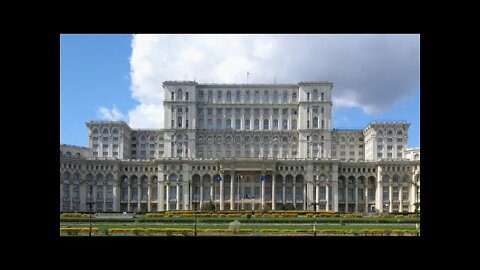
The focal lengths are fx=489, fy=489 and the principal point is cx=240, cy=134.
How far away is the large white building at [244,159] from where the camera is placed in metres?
96.4

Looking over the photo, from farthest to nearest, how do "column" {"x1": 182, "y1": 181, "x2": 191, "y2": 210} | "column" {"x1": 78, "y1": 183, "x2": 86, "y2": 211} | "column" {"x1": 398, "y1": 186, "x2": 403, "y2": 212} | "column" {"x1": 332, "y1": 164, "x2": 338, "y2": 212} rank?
1. "column" {"x1": 398, "y1": 186, "x2": 403, "y2": 212}
2. "column" {"x1": 332, "y1": 164, "x2": 338, "y2": 212}
3. "column" {"x1": 78, "y1": 183, "x2": 86, "y2": 211}
4. "column" {"x1": 182, "y1": 181, "x2": 191, "y2": 210}

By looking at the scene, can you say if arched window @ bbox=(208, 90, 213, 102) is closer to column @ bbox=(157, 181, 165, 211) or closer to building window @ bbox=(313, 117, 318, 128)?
column @ bbox=(157, 181, 165, 211)

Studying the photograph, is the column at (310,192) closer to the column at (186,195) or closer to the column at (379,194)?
the column at (379,194)

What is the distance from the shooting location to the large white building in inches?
3797

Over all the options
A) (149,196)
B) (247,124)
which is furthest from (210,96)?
(149,196)

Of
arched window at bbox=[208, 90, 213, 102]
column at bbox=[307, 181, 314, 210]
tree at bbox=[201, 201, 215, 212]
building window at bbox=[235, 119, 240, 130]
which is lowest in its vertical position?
tree at bbox=[201, 201, 215, 212]

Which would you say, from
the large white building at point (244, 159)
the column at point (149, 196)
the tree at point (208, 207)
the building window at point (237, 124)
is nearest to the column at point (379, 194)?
the large white building at point (244, 159)

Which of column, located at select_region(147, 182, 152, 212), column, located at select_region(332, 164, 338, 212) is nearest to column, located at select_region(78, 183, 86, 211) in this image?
column, located at select_region(147, 182, 152, 212)

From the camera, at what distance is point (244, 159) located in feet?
315

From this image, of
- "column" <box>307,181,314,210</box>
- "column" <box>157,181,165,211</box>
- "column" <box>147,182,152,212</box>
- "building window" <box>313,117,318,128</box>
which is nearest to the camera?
"column" <box>157,181,165,211</box>
